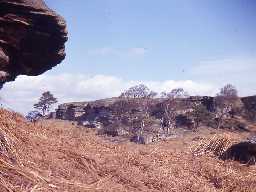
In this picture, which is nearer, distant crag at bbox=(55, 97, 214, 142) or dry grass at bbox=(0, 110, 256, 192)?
dry grass at bbox=(0, 110, 256, 192)

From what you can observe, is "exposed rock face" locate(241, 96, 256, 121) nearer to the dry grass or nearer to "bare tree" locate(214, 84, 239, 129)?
"bare tree" locate(214, 84, 239, 129)

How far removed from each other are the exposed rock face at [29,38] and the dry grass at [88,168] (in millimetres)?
1959

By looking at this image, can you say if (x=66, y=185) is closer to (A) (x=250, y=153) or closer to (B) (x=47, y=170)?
(B) (x=47, y=170)

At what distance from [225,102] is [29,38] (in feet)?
172

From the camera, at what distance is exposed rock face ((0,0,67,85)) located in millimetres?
10727

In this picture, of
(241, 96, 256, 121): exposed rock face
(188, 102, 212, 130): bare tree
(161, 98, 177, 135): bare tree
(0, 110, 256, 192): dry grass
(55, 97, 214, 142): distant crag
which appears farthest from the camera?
(241, 96, 256, 121): exposed rock face

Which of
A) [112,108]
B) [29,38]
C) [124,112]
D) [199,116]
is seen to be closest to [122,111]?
[124,112]

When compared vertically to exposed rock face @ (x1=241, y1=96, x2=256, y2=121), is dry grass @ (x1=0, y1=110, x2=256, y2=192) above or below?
below

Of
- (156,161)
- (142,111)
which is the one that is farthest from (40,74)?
(142,111)

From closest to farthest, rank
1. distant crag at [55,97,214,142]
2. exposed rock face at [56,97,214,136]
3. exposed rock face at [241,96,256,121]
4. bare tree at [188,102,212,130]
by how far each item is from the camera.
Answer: bare tree at [188,102,212,130] < distant crag at [55,97,214,142] < exposed rock face at [56,97,214,136] < exposed rock face at [241,96,256,121]

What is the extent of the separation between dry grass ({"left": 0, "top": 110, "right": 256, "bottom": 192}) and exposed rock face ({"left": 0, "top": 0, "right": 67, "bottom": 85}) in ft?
6.43

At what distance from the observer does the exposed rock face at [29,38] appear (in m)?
10.7

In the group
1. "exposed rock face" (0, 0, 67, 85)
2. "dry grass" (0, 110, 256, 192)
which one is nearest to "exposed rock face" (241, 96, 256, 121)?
"dry grass" (0, 110, 256, 192)

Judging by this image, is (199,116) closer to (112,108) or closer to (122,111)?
(122,111)
